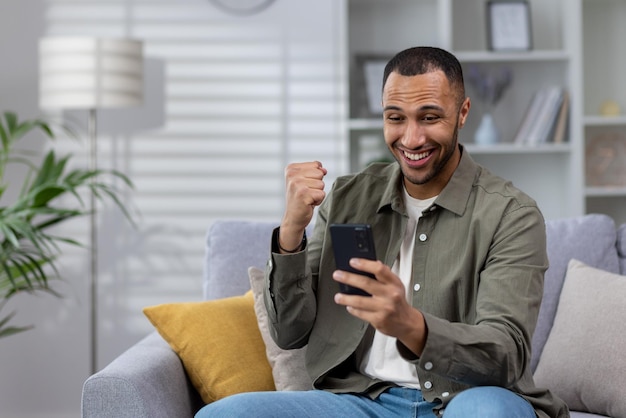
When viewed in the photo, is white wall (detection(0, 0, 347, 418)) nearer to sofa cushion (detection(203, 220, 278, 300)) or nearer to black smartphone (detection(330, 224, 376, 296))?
sofa cushion (detection(203, 220, 278, 300))

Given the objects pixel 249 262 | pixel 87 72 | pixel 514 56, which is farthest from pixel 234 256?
pixel 514 56

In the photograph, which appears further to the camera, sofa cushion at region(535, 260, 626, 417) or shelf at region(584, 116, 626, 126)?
shelf at region(584, 116, 626, 126)

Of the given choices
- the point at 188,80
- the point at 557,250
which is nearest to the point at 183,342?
the point at 557,250

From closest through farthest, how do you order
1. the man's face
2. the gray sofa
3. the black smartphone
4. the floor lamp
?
the black smartphone < the man's face < the gray sofa < the floor lamp

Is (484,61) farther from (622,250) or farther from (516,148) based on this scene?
(622,250)

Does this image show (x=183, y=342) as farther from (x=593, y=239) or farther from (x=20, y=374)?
(x=20, y=374)

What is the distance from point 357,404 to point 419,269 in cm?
30

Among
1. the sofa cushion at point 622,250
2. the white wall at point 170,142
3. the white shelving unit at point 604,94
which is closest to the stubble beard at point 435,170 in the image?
the sofa cushion at point 622,250

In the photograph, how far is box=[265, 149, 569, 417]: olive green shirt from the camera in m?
1.65

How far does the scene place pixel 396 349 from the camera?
1.87m

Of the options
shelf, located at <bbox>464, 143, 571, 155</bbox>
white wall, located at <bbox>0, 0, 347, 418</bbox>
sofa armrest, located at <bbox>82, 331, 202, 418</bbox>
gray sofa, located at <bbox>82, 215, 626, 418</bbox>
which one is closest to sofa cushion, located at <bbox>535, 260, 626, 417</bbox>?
gray sofa, located at <bbox>82, 215, 626, 418</bbox>

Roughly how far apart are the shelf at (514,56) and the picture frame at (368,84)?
34 centimetres

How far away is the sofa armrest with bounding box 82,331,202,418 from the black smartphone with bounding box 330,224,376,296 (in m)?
0.61

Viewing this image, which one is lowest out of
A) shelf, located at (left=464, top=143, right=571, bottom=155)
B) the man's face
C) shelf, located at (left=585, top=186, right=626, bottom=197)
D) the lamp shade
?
shelf, located at (left=585, top=186, right=626, bottom=197)
